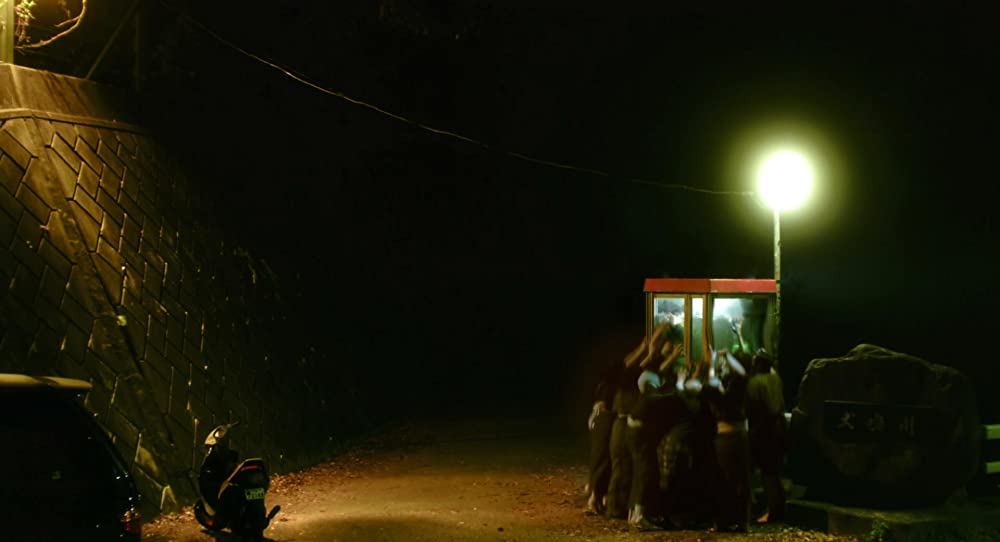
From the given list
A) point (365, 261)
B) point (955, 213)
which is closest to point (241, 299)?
point (365, 261)

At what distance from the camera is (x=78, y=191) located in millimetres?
10727

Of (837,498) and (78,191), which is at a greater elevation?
(78,191)

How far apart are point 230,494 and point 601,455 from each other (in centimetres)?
427

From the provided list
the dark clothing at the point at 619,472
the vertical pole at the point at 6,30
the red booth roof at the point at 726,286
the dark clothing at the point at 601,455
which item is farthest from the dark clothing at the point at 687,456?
the vertical pole at the point at 6,30

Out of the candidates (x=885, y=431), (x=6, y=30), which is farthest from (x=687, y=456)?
(x=6, y=30)

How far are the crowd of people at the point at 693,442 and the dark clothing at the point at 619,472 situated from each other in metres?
0.01

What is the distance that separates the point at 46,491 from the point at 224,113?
482 inches

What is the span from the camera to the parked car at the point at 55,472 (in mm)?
4117

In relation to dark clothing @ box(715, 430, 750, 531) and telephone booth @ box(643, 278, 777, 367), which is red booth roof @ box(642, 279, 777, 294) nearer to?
telephone booth @ box(643, 278, 777, 367)

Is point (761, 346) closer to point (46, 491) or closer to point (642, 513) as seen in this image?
point (642, 513)

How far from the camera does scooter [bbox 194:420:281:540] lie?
27.2 ft

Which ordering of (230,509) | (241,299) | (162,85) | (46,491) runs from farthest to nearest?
(162,85) → (241,299) → (230,509) → (46,491)

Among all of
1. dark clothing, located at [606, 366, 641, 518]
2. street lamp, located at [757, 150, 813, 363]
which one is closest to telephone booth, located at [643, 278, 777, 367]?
street lamp, located at [757, 150, 813, 363]

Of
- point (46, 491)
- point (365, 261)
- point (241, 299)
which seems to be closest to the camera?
point (46, 491)
